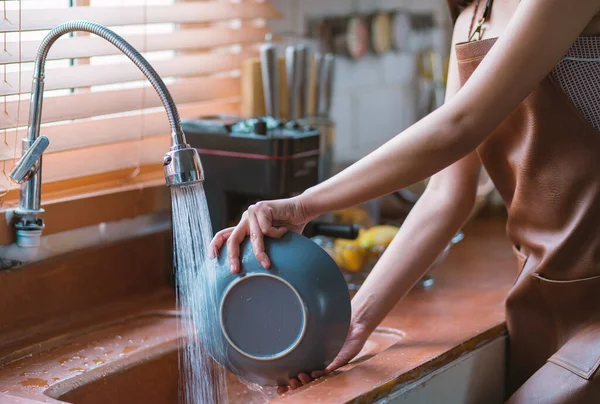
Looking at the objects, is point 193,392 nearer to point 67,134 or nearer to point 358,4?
point 67,134

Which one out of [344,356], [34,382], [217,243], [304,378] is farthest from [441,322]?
[34,382]

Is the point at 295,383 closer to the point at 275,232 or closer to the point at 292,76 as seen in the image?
the point at 275,232

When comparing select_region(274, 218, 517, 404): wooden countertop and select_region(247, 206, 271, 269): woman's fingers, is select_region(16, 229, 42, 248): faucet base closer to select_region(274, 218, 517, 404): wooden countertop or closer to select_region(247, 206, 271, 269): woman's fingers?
select_region(247, 206, 271, 269): woman's fingers

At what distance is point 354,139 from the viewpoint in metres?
2.65

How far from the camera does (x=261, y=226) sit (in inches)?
48.6

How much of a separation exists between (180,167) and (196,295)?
0.18 meters

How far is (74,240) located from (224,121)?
0.40m

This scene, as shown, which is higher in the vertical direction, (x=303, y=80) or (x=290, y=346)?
(x=303, y=80)

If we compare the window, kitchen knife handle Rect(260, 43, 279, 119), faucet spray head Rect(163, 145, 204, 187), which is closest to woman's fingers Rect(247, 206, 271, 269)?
faucet spray head Rect(163, 145, 204, 187)

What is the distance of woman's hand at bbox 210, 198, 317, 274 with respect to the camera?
1.23m

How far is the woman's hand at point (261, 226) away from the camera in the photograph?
1.23m

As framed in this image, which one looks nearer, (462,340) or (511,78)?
(511,78)

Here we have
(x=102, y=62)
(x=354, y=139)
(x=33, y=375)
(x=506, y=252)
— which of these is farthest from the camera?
(x=354, y=139)

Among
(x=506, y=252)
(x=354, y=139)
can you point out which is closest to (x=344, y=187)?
(x=506, y=252)
